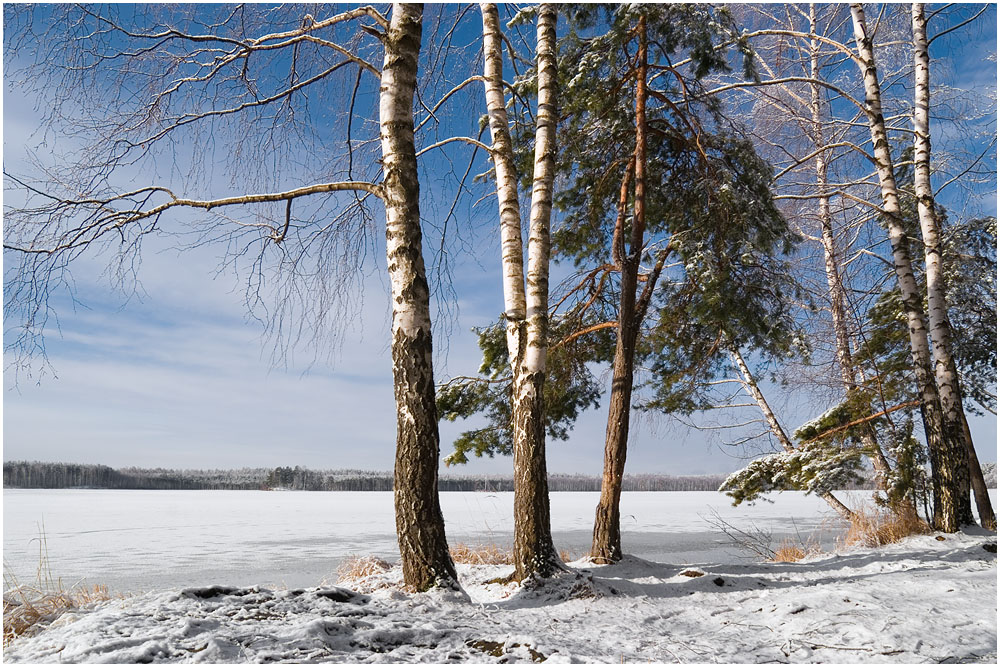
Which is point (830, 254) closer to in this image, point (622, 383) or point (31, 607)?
point (622, 383)

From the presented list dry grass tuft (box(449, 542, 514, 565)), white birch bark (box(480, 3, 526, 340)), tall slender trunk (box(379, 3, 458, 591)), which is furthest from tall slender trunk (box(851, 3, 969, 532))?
tall slender trunk (box(379, 3, 458, 591))

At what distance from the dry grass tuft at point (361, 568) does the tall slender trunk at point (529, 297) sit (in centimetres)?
148

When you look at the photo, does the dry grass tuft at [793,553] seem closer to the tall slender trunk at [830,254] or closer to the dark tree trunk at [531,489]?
the tall slender trunk at [830,254]

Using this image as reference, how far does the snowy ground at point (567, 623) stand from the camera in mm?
2881

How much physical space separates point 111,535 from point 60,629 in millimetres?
9910

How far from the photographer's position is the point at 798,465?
26.0 feet

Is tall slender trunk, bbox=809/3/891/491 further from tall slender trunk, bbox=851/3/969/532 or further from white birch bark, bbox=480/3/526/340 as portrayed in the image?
white birch bark, bbox=480/3/526/340

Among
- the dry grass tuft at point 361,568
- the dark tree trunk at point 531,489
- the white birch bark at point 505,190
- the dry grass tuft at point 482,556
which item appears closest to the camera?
the dark tree trunk at point 531,489

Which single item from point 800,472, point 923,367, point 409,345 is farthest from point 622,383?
point 923,367

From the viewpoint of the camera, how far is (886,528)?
752 cm

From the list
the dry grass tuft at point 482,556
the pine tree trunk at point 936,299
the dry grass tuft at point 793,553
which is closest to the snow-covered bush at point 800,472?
the dry grass tuft at point 793,553

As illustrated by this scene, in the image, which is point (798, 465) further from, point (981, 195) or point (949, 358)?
point (981, 195)

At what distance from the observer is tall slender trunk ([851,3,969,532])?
23.6ft

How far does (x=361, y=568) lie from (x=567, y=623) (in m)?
2.62
